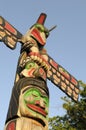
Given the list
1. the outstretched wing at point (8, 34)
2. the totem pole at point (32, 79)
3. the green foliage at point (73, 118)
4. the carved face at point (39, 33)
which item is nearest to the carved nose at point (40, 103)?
the totem pole at point (32, 79)

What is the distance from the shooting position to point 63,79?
29.7ft

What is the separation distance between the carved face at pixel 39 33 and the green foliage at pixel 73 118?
4077mm

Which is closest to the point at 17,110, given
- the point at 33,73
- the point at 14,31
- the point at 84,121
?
the point at 33,73

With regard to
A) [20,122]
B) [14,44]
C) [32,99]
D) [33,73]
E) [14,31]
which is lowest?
[20,122]

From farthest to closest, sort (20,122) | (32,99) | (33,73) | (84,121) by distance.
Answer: (84,121) < (33,73) < (32,99) < (20,122)

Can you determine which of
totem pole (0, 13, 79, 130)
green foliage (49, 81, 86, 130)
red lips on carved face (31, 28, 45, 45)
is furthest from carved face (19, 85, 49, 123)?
green foliage (49, 81, 86, 130)

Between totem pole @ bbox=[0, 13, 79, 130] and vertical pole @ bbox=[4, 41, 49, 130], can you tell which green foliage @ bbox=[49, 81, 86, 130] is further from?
vertical pole @ bbox=[4, 41, 49, 130]

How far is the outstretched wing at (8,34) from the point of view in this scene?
311 inches

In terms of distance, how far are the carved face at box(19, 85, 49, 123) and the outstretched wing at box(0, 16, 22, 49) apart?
1553 millimetres

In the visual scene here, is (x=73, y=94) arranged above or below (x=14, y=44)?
below

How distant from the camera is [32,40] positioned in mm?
8625

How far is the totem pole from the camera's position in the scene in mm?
6406

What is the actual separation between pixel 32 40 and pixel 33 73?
1.47m

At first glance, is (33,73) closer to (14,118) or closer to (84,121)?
(14,118)
